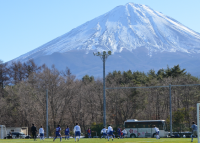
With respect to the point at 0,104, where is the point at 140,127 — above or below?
below

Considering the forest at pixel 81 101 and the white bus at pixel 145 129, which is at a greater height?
the forest at pixel 81 101

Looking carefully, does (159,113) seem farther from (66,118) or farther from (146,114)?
(66,118)

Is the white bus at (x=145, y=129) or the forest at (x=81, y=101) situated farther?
the forest at (x=81, y=101)

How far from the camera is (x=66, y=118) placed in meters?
69.4

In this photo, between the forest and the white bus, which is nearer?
the white bus

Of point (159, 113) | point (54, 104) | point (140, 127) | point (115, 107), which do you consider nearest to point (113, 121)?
point (115, 107)

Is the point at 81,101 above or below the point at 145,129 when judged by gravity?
above

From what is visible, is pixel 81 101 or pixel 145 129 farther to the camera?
pixel 81 101

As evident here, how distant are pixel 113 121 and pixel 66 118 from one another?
33.3 feet

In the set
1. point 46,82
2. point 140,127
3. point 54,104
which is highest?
point 46,82

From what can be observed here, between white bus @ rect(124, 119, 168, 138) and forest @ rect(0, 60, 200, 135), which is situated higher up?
forest @ rect(0, 60, 200, 135)

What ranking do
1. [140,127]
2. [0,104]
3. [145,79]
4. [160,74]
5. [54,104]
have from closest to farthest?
[140,127], [54,104], [0,104], [145,79], [160,74]

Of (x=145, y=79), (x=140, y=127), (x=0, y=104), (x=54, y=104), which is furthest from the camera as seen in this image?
(x=145, y=79)

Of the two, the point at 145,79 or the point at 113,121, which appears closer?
the point at 113,121
